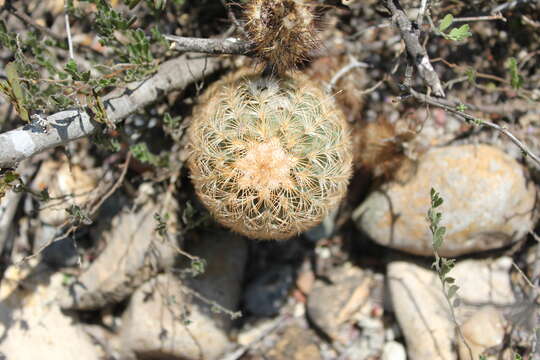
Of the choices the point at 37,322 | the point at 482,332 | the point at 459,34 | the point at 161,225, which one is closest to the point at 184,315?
the point at 161,225

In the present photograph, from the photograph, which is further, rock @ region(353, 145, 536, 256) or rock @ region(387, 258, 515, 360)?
rock @ region(387, 258, 515, 360)

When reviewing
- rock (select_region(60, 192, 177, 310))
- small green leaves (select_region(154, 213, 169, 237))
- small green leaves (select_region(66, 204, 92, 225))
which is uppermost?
small green leaves (select_region(66, 204, 92, 225))

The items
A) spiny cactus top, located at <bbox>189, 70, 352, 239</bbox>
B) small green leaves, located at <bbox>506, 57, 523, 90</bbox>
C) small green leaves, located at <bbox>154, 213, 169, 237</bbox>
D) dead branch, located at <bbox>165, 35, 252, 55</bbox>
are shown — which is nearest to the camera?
Answer: spiny cactus top, located at <bbox>189, 70, 352, 239</bbox>

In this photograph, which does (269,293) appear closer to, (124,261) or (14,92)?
(124,261)

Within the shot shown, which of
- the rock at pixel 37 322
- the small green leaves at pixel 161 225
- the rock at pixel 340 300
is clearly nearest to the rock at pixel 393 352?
the rock at pixel 340 300

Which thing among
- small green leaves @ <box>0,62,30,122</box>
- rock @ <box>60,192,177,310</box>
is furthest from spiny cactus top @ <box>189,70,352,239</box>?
rock @ <box>60,192,177,310</box>

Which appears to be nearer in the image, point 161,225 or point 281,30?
point 281,30

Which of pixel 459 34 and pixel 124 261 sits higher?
pixel 459 34

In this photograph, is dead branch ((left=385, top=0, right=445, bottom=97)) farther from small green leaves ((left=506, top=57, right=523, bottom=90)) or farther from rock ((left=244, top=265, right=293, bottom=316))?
rock ((left=244, top=265, right=293, bottom=316))
